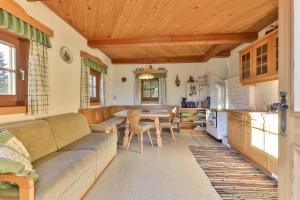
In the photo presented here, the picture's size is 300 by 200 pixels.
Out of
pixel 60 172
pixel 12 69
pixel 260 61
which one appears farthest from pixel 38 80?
pixel 260 61

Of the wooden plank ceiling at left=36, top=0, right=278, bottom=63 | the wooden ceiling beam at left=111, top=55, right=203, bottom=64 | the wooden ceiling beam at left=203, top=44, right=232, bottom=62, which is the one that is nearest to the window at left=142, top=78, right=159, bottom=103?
the wooden ceiling beam at left=111, top=55, right=203, bottom=64

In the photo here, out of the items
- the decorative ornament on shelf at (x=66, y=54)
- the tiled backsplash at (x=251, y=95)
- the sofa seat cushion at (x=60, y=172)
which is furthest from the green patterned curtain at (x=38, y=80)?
the tiled backsplash at (x=251, y=95)

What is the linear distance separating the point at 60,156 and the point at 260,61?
3.29 m

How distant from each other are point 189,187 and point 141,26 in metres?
2.79

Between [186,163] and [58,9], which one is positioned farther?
[186,163]

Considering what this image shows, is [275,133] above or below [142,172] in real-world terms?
above

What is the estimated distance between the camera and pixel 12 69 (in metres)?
2.38

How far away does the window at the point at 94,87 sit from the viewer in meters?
5.06

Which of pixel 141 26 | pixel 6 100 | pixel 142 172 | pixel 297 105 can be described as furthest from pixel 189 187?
pixel 141 26

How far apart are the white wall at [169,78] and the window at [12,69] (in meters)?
4.19

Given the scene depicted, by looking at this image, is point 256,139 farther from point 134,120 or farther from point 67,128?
point 67,128

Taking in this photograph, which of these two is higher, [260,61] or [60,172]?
[260,61]

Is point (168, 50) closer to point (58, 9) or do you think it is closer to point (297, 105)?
point (58, 9)

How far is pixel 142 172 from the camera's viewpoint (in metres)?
2.80
